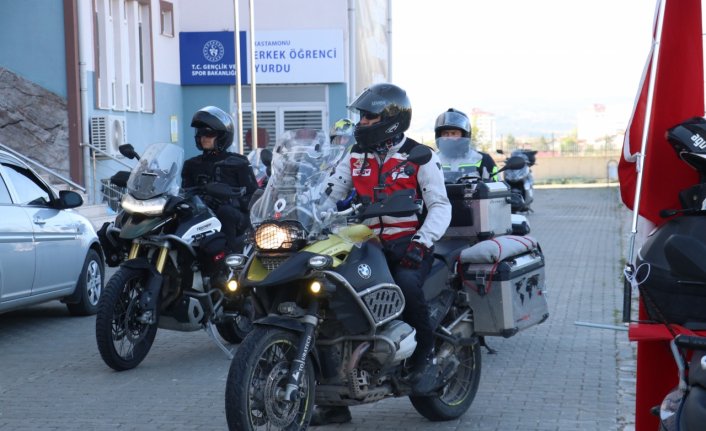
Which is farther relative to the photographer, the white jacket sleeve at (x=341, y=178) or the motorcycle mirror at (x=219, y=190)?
the motorcycle mirror at (x=219, y=190)

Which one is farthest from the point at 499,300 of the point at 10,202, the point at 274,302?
the point at 10,202

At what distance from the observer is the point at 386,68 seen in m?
39.3

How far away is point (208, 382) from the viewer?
8383 mm

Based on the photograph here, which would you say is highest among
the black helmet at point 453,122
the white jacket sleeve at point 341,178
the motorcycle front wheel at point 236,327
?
the black helmet at point 453,122

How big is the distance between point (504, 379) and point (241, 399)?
11.2ft

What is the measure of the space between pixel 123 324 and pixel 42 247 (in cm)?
235

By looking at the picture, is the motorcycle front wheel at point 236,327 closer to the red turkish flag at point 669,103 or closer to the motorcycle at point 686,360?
the red turkish flag at point 669,103

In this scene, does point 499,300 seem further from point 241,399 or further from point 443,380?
point 241,399

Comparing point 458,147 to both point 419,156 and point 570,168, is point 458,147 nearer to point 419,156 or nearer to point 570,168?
point 419,156

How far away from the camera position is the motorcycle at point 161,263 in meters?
8.64

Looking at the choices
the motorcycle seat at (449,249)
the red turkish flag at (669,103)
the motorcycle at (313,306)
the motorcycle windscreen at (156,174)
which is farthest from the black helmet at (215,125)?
the red turkish flag at (669,103)

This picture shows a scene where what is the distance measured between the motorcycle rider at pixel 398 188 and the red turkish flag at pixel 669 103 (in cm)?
158

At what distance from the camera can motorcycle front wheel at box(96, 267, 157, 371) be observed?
839 centimetres

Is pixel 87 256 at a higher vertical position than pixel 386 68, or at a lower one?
lower
